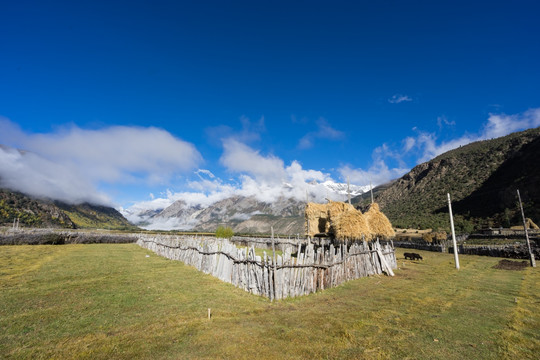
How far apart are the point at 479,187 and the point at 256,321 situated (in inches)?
2674

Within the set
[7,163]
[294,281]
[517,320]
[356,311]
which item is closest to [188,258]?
[294,281]

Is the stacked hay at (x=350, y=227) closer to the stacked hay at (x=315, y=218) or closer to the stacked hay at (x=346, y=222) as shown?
the stacked hay at (x=346, y=222)

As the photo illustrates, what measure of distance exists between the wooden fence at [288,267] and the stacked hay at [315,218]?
10235mm

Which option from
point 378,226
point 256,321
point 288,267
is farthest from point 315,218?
point 256,321

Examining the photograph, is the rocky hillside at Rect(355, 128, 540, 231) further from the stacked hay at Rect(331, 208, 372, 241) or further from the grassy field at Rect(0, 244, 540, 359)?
the grassy field at Rect(0, 244, 540, 359)

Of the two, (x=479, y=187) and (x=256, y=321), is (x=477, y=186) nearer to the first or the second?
(x=479, y=187)

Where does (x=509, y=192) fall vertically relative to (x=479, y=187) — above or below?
below

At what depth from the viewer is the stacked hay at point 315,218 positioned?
80.7 ft

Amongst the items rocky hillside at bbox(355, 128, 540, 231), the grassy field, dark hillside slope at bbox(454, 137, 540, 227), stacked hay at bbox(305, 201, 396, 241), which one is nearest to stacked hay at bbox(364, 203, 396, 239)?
stacked hay at bbox(305, 201, 396, 241)

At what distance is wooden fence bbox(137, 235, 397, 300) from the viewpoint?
328 inches

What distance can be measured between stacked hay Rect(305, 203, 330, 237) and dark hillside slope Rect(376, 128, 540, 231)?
29.8 meters

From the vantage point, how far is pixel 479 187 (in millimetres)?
55688

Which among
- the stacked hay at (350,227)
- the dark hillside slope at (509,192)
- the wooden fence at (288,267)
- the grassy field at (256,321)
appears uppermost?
the dark hillside slope at (509,192)

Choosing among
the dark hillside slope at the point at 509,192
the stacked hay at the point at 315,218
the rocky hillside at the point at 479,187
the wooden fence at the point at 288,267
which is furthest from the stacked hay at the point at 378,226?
the dark hillside slope at the point at 509,192
